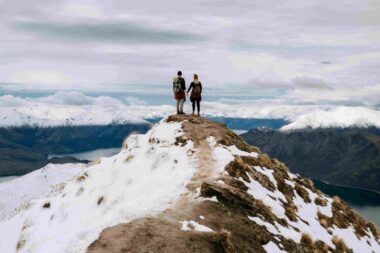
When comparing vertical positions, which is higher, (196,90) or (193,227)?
(196,90)

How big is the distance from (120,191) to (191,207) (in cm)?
1454

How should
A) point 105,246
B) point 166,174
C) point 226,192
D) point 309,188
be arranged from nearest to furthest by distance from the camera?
point 105,246 < point 226,192 < point 166,174 < point 309,188

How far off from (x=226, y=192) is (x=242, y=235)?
5102 mm

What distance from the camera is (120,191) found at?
40.2 meters

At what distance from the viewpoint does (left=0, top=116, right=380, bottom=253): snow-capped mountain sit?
2272cm

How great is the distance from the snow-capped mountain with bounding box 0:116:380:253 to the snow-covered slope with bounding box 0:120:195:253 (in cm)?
13

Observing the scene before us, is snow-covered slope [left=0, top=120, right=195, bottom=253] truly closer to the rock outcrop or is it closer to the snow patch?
the rock outcrop

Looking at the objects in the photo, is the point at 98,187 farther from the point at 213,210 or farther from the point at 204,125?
the point at 213,210

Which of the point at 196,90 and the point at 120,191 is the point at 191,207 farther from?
the point at 196,90

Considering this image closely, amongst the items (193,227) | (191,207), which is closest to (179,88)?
(191,207)

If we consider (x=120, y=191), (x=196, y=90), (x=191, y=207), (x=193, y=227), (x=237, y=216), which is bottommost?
(x=120, y=191)

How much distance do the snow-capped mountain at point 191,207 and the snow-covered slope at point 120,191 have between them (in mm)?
133

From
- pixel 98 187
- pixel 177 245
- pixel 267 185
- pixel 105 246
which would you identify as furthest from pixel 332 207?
pixel 105 246

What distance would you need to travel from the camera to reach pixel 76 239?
70.6 feet
